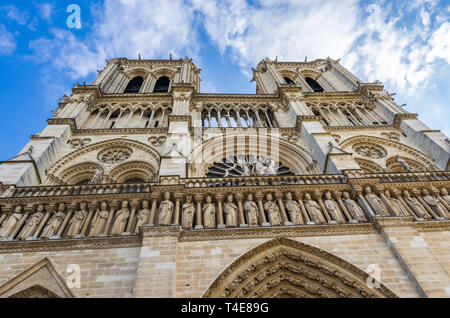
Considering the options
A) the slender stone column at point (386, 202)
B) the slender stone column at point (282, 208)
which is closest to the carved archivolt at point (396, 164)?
the slender stone column at point (386, 202)

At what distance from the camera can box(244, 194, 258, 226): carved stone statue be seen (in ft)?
27.2

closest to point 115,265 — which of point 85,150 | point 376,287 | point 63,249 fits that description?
point 63,249

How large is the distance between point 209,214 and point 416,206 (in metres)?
5.77

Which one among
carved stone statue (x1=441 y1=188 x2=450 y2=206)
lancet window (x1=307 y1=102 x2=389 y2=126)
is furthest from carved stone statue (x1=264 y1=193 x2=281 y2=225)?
lancet window (x1=307 y1=102 x2=389 y2=126)

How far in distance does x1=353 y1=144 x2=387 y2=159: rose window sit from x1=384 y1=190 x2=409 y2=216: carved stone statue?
4.95 metres

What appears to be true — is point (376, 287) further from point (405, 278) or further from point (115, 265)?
point (115, 265)

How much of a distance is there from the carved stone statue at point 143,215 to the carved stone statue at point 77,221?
1459 millimetres

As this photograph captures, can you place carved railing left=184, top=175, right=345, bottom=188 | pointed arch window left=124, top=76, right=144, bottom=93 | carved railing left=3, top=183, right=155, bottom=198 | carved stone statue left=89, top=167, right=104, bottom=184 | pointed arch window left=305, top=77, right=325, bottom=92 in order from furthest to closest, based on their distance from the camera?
pointed arch window left=305, top=77, right=325, bottom=92
pointed arch window left=124, top=76, right=144, bottom=93
carved stone statue left=89, top=167, right=104, bottom=184
carved railing left=184, top=175, right=345, bottom=188
carved railing left=3, top=183, right=155, bottom=198

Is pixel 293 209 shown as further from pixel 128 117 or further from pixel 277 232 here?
pixel 128 117

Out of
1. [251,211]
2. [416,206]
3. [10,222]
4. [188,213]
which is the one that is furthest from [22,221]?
[416,206]

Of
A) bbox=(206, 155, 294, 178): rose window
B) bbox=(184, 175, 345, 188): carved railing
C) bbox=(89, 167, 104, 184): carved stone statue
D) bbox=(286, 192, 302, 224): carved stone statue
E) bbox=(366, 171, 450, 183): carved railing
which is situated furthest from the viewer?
bbox=(206, 155, 294, 178): rose window

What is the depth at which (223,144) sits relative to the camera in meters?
14.3

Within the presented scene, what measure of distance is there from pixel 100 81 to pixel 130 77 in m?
4.15

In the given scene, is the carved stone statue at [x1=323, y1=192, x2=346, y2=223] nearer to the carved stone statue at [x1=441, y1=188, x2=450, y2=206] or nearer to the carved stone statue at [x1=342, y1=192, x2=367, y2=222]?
the carved stone statue at [x1=342, y1=192, x2=367, y2=222]
